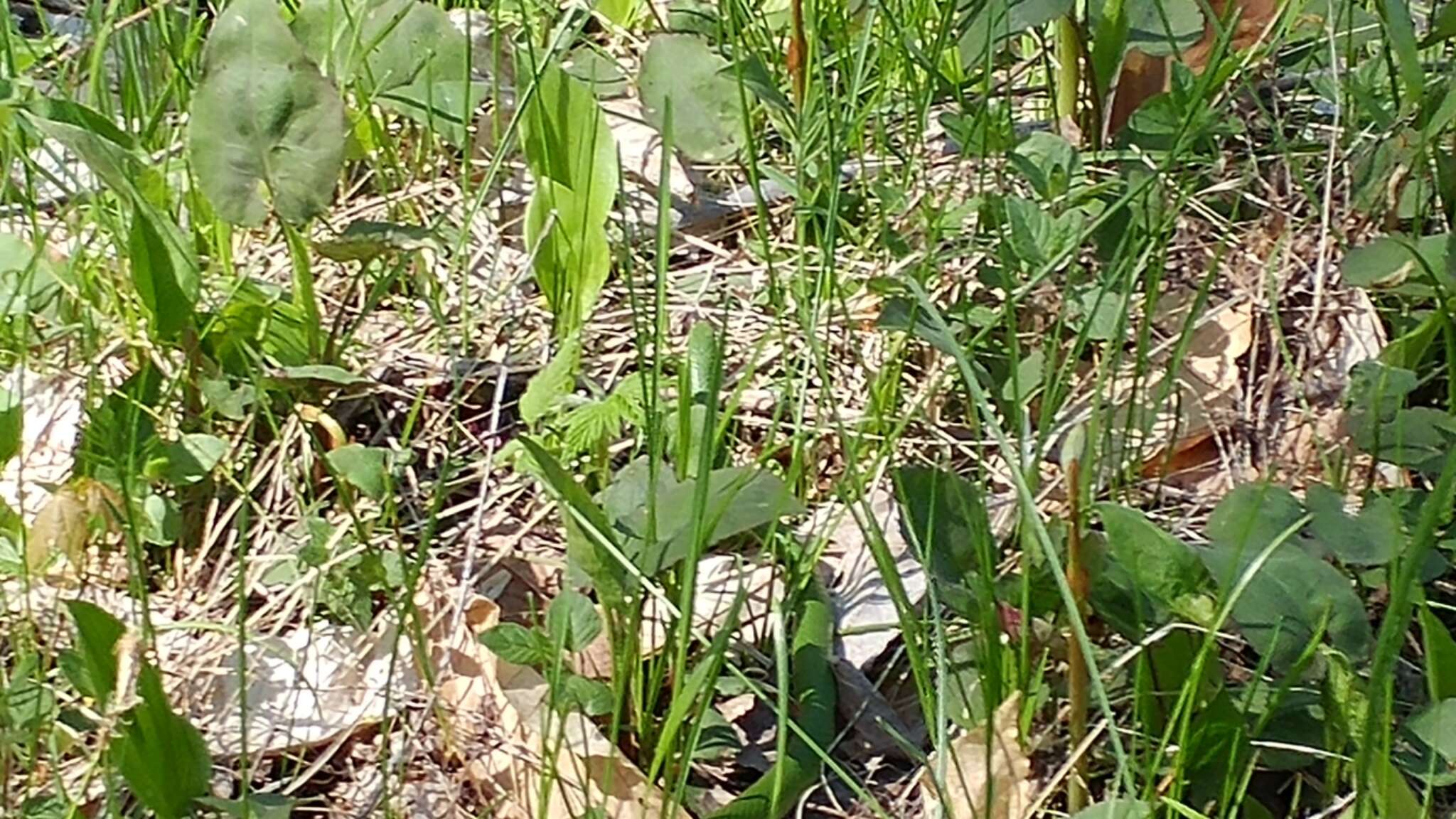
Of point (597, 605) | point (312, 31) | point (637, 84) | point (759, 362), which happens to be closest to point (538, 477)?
point (597, 605)

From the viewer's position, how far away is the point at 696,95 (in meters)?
1.56

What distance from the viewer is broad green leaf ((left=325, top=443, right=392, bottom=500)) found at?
1.25m

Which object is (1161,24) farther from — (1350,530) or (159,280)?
(159,280)

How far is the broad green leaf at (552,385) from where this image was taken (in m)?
1.30

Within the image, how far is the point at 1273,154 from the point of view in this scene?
5.14 feet

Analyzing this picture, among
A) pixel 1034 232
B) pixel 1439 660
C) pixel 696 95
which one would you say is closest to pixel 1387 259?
pixel 1034 232

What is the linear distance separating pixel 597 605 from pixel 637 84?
1.87ft

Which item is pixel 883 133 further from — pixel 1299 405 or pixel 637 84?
pixel 1299 405

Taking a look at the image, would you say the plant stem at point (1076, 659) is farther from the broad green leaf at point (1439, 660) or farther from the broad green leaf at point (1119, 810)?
the broad green leaf at point (1439, 660)

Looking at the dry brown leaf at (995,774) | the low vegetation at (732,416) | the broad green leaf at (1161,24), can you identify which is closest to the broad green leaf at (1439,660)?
the low vegetation at (732,416)

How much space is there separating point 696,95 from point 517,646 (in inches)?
25.1

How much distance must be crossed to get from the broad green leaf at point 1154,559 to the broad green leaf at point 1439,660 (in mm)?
129

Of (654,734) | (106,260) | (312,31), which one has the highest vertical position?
(312,31)

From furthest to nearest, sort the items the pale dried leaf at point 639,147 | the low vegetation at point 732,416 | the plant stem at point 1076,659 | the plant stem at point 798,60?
the pale dried leaf at point 639,147, the plant stem at point 798,60, the low vegetation at point 732,416, the plant stem at point 1076,659
